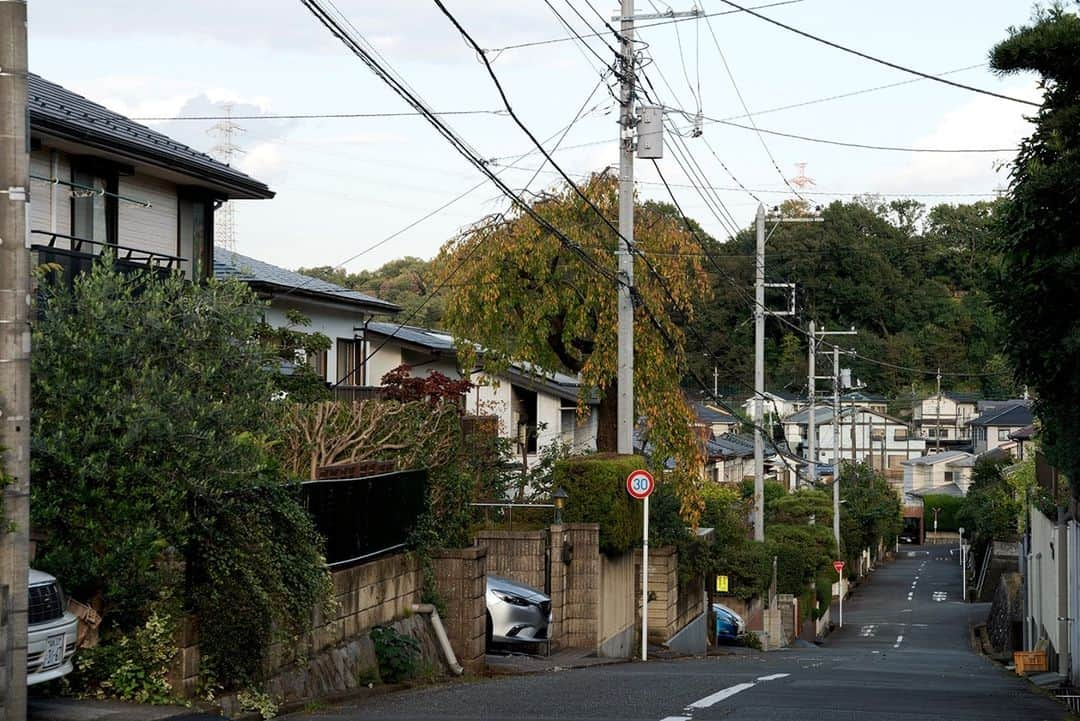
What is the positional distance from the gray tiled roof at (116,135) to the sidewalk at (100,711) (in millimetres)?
8808

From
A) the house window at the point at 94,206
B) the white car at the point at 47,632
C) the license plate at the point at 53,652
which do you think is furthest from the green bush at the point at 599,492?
the license plate at the point at 53,652

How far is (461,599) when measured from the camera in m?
15.6

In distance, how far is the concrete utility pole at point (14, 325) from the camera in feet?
24.8

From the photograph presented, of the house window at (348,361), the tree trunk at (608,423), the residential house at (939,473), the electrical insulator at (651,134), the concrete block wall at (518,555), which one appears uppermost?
the electrical insulator at (651,134)

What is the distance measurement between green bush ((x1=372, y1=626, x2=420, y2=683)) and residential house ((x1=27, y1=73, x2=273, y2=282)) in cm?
493

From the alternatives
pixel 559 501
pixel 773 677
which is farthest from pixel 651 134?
pixel 773 677

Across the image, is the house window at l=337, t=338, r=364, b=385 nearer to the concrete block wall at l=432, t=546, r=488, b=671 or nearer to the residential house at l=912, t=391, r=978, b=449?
the concrete block wall at l=432, t=546, r=488, b=671

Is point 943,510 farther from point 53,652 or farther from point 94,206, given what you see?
point 53,652

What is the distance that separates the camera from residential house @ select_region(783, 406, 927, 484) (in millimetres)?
92750

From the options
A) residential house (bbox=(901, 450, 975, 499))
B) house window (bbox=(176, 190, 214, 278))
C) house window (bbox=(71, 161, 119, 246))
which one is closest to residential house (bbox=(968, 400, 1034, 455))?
residential house (bbox=(901, 450, 975, 499))

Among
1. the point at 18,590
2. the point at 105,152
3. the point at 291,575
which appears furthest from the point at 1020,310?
the point at 105,152

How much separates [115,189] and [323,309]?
9.21m

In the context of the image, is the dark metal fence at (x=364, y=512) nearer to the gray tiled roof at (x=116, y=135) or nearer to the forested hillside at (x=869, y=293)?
the gray tiled roof at (x=116, y=135)

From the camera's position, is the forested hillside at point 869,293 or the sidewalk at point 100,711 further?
the forested hillside at point 869,293
